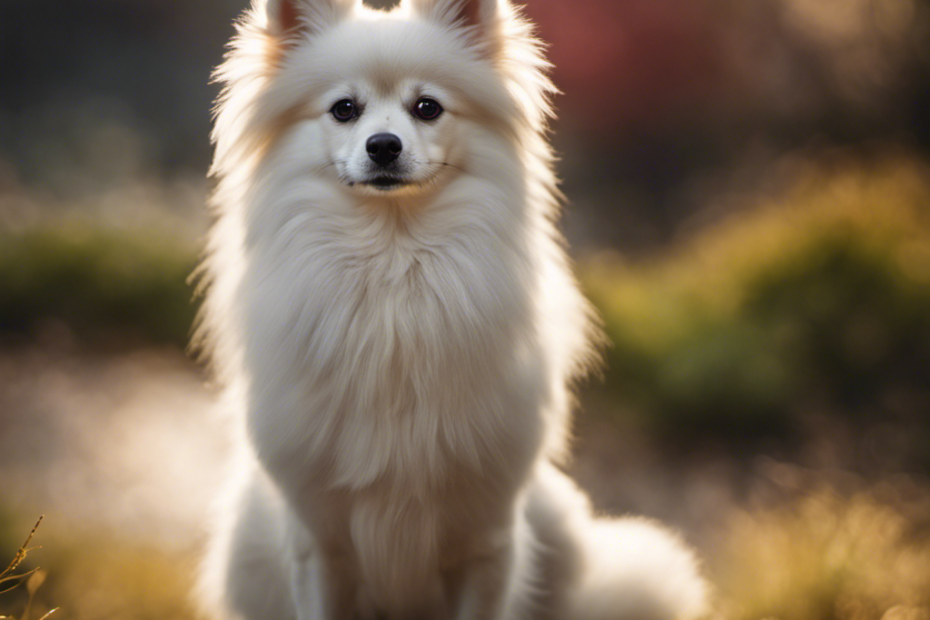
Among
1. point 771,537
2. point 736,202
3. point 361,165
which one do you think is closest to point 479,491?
point 361,165

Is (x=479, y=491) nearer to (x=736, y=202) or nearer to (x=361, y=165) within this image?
(x=361, y=165)

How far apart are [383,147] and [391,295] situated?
1.15 ft

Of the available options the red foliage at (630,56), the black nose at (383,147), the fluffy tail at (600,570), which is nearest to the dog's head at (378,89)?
the black nose at (383,147)

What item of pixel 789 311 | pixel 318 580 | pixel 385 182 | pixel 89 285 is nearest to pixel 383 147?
pixel 385 182

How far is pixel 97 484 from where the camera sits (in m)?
3.53

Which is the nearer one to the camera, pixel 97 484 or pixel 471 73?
pixel 471 73

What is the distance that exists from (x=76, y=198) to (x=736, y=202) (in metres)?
4.37

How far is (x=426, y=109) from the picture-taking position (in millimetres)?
1726

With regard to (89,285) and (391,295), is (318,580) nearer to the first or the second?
(391,295)

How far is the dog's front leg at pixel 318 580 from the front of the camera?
1752mm

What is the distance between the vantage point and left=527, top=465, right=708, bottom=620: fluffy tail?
7.14 ft

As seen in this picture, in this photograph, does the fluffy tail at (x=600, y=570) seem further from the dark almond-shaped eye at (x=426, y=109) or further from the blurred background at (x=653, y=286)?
the dark almond-shaped eye at (x=426, y=109)

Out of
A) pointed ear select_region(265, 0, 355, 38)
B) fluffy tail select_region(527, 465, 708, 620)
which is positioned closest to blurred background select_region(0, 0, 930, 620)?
fluffy tail select_region(527, 465, 708, 620)

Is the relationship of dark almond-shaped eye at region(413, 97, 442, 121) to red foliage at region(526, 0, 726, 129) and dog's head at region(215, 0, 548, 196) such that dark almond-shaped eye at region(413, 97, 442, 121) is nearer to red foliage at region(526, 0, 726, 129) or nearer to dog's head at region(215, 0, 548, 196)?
dog's head at region(215, 0, 548, 196)
